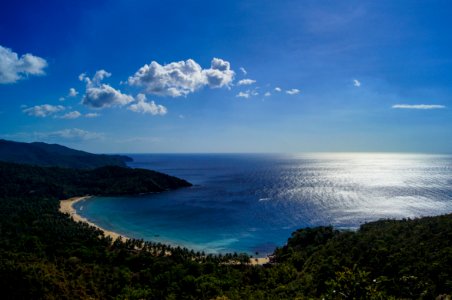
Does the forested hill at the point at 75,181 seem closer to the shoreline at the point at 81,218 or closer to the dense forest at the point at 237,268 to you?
the shoreline at the point at 81,218

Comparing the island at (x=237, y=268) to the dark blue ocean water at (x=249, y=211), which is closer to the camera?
the island at (x=237, y=268)

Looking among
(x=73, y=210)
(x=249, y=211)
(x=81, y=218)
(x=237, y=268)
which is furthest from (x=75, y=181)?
(x=237, y=268)

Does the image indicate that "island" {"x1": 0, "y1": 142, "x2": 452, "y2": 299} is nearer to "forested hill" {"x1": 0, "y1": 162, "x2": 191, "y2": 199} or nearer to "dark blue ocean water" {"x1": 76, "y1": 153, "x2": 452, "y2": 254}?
"dark blue ocean water" {"x1": 76, "y1": 153, "x2": 452, "y2": 254}

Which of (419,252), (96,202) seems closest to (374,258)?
(419,252)

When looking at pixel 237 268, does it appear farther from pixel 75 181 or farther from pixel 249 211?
pixel 75 181

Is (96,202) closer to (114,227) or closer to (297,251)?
(114,227)

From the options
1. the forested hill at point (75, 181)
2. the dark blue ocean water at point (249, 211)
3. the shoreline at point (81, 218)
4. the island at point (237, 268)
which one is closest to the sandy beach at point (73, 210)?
the shoreline at point (81, 218)

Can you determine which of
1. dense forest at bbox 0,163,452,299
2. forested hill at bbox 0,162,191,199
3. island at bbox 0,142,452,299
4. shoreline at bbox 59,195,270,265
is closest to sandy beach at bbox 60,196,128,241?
shoreline at bbox 59,195,270,265
